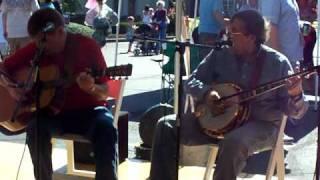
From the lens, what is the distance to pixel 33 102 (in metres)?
3.73

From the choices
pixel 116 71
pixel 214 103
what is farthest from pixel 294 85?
pixel 116 71

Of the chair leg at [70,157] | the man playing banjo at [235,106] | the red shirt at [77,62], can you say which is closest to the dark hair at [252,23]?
the man playing banjo at [235,106]

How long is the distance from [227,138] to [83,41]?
1.05 meters

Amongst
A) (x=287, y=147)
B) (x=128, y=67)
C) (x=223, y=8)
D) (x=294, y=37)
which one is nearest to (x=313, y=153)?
(x=287, y=147)

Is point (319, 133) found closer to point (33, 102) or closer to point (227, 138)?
point (227, 138)

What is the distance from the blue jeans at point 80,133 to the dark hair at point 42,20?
0.48 m

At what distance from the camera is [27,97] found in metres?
3.70

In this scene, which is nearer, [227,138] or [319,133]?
[319,133]

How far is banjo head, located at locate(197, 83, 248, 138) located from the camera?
3.48 metres

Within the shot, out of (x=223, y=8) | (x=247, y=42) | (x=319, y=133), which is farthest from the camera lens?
(x=223, y=8)

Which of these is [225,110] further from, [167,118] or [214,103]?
[167,118]

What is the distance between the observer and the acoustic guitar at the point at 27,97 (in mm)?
3611

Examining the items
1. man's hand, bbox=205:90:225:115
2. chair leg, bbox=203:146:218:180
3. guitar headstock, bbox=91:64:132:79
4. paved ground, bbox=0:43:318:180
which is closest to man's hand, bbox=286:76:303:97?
man's hand, bbox=205:90:225:115

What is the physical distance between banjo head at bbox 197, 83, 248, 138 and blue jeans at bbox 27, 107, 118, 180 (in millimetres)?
511
